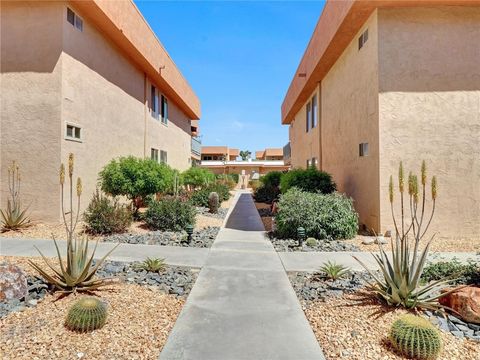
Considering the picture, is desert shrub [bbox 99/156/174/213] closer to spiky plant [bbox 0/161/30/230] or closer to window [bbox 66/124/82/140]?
window [bbox 66/124/82/140]

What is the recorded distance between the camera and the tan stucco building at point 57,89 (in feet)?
31.7

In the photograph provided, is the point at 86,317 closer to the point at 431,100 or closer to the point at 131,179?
the point at 131,179

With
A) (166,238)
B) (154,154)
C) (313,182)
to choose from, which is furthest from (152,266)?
(154,154)

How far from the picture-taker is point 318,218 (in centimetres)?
897

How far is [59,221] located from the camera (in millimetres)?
9750

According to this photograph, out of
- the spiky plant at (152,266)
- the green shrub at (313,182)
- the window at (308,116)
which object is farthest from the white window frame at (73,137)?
the window at (308,116)

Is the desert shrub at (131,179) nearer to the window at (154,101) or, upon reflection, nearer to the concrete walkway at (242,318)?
the concrete walkway at (242,318)

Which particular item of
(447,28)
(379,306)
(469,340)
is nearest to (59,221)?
(379,306)

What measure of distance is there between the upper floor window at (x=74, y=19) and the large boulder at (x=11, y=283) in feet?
29.5

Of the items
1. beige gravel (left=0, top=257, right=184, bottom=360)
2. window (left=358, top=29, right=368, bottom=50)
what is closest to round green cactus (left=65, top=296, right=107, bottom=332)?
beige gravel (left=0, top=257, right=184, bottom=360)

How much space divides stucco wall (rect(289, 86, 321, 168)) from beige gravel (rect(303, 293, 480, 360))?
12.8m

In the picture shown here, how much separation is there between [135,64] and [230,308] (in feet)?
47.5

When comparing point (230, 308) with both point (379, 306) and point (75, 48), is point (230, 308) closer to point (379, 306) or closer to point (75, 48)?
point (379, 306)

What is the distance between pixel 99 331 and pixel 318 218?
676 centimetres
